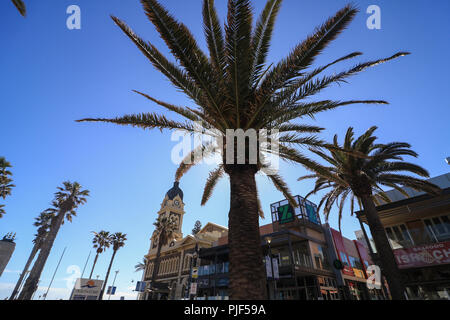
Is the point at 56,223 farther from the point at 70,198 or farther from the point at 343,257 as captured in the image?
the point at 343,257

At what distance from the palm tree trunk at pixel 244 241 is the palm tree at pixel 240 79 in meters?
0.02

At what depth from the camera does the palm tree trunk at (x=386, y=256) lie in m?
11.0

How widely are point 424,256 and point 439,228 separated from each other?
12.6 ft

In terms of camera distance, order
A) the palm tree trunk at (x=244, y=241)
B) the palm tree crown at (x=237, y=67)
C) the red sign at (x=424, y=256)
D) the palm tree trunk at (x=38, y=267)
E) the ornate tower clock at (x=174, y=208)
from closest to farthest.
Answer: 1. the palm tree trunk at (x=244, y=241)
2. the palm tree crown at (x=237, y=67)
3. the red sign at (x=424, y=256)
4. the palm tree trunk at (x=38, y=267)
5. the ornate tower clock at (x=174, y=208)

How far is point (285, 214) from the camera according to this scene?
25.2m

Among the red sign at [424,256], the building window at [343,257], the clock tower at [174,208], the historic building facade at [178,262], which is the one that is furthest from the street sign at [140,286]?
the red sign at [424,256]

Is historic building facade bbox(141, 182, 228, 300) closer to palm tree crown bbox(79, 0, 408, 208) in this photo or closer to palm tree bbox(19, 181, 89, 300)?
palm tree bbox(19, 181, 89, 300)

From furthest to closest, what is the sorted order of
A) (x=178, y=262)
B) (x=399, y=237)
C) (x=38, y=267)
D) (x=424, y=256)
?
(x=178, y=262)
(x=38, y=267)
(x=399, y=237)
(x=424, y=256)

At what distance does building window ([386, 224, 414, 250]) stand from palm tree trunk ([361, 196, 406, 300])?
6.97m

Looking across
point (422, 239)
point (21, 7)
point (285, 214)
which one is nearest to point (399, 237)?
point (422, 239)

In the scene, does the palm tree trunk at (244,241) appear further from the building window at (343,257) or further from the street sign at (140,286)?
the street sign at (140,286)

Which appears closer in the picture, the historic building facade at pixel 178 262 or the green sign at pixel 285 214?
the green sign at pixel 285 214

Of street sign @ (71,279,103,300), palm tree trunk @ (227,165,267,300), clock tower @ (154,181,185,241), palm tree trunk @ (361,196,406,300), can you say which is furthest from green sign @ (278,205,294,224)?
street sign @ (71,279,103,300)

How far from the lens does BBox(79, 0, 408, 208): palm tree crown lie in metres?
5.98
